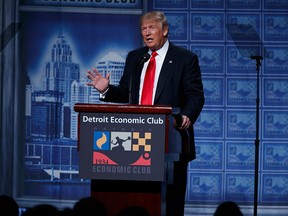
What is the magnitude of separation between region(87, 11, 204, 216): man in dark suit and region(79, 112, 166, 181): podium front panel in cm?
49

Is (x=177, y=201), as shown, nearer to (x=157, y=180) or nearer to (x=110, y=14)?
(x=157, y=180)

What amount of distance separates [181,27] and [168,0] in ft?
0.88

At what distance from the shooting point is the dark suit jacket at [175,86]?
4.38 meters

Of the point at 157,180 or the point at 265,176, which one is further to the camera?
the point at 265,176

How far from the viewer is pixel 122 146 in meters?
3.81

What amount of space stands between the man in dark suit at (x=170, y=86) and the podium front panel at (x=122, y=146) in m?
0.49

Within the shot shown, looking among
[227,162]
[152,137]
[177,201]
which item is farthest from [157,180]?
[227,162]

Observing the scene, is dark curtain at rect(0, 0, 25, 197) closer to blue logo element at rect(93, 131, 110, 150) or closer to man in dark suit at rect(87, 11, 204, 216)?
man in dark suit at rect(87, 11, 204, 216)

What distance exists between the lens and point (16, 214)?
324 cm

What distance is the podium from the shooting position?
3.78 meters

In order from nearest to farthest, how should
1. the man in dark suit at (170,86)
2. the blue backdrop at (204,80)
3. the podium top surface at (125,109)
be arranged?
1. the podium top surface at (125,109)
2. the man in dark suit at (170,86)
3. the blue backdrop at (204,80)

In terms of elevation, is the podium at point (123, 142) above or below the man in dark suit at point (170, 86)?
below

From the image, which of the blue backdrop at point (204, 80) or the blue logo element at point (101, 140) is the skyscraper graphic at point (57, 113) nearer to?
the blue backdrop at point (204, 80)

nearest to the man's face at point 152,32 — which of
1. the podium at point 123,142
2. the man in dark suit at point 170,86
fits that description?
the man in dark suit at point 170,86
